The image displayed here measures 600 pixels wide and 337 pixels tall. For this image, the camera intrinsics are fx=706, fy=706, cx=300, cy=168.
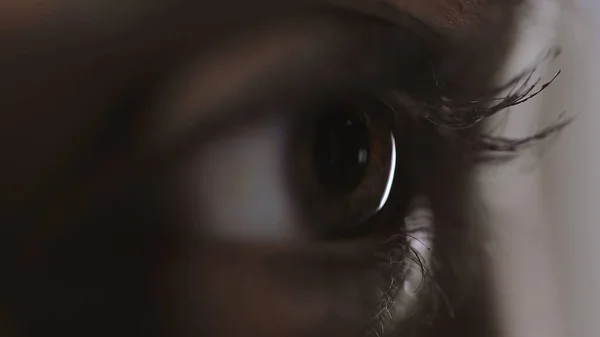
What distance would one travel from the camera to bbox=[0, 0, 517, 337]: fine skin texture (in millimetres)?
457

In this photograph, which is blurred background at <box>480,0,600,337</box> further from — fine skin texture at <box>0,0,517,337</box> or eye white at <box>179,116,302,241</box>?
eye white at <box>179,116,302,241</box>

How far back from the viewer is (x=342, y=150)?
54cm

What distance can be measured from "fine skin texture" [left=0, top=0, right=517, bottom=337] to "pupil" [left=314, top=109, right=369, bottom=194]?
0.11 ft

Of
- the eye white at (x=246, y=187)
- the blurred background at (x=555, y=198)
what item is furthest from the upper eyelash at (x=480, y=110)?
the eye white at (x=246, y=187)

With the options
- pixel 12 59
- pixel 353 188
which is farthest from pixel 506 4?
pixel 12 59

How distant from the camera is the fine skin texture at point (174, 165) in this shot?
1.50ft

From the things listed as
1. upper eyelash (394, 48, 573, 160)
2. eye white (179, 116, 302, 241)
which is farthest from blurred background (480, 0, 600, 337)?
eye white (179, 116, 302, 241)

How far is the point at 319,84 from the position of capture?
1.69 ft

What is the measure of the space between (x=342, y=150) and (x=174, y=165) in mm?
128

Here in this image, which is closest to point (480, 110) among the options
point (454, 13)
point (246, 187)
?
point (454, 13)

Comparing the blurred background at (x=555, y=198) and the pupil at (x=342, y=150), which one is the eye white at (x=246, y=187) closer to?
the pupil at (x=342, y=150)

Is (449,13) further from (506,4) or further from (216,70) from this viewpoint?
(216,70)

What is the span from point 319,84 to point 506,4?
0.52 feet

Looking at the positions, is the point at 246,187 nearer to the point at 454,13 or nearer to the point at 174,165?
the point at 174,165
